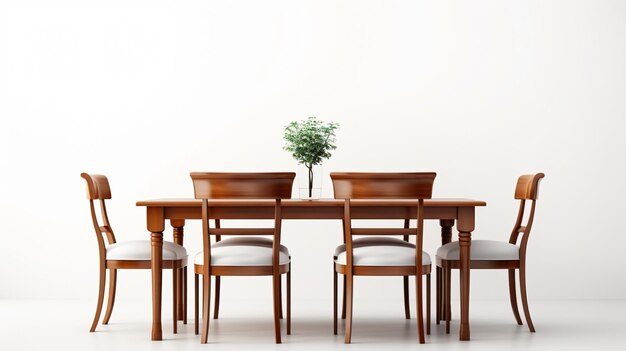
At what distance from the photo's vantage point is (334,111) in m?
7.07

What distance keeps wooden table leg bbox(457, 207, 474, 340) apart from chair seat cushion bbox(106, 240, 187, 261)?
1674 millimetres

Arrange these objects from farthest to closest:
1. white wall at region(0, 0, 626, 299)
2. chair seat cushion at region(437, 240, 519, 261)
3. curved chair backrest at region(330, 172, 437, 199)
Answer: white wall at region(0, 0, 626, 299) < chair seat cushion at region(437, 240, 519, 261) < curved chair backrest at region(330, 172, 437, 199)

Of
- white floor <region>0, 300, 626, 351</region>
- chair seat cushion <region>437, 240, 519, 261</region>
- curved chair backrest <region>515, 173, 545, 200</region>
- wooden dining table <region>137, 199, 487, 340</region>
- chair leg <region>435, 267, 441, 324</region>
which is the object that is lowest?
white floor <region>0, 300, 626, 351</region>

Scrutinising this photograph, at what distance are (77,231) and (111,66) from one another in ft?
4.67

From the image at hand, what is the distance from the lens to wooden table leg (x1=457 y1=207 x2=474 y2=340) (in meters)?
4.81

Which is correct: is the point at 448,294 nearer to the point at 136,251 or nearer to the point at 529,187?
the point at 529,187

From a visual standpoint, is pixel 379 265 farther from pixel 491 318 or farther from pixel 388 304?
pixel 388 304

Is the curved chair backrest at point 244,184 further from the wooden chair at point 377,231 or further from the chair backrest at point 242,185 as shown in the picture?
the wooden chair at point 377,231

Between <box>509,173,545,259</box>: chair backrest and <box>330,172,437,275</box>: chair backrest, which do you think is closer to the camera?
<box>330,172,437,275</box>: chair backrest

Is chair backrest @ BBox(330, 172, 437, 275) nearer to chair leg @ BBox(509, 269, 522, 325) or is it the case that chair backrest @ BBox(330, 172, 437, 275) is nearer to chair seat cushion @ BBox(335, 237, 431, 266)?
chair seat cushion @ BBox(335, 237, 431, 266)

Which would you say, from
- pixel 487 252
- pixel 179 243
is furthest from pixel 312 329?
pixel 487 252

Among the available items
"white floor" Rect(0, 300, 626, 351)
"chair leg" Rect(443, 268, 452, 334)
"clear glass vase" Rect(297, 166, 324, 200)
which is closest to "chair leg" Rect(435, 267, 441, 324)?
"white floor" Rect(0, 300, 626, 351)

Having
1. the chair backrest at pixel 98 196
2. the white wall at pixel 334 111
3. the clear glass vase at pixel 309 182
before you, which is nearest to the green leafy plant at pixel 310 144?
the clear glass vase at pixel 309 182

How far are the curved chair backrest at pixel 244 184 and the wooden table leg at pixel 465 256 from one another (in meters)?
1.05
